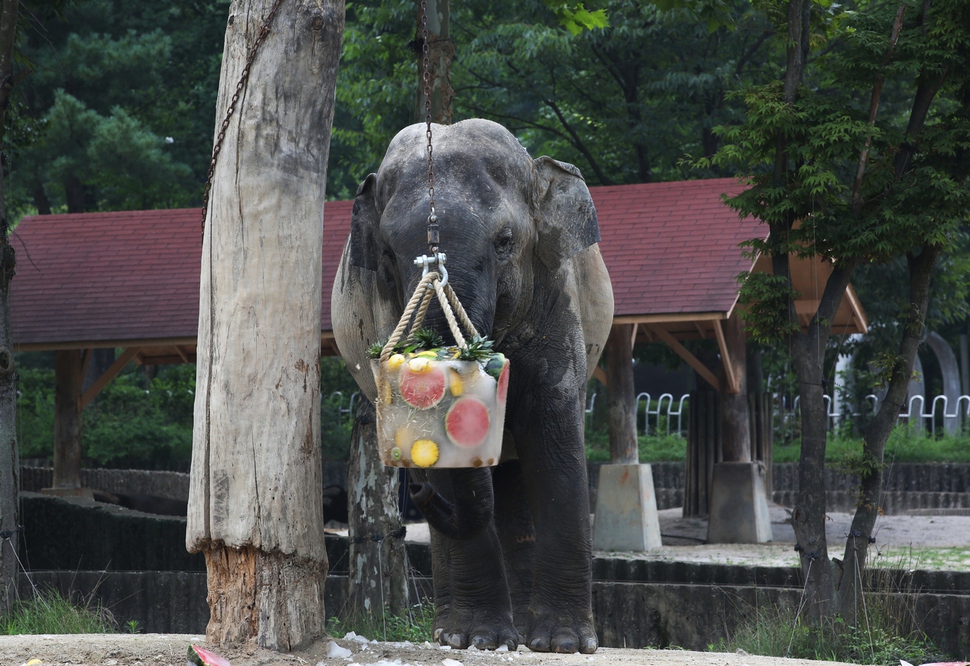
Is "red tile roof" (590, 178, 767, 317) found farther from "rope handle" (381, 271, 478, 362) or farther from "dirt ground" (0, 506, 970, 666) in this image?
"rope handle" (381, 271, 478, 362)

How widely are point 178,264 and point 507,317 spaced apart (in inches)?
387

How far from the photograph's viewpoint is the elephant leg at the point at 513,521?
6246 mm

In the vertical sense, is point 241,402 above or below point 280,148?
below

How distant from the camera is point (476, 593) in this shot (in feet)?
18.2

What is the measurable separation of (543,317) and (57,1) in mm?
8281

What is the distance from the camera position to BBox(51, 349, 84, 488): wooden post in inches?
565

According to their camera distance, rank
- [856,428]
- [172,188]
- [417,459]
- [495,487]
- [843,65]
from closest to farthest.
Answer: [417,459] < [495,487] < [843,65] < [172,188] < [856,428]

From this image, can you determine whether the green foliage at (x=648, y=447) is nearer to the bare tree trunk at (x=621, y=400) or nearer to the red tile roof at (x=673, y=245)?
the bare tree trunk at (x=621, y=400)

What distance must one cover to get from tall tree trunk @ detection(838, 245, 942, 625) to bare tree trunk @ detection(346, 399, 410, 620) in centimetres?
320

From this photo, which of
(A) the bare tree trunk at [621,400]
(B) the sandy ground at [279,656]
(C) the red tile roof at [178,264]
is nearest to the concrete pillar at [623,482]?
(A) the bare tree trunk at [621,400]

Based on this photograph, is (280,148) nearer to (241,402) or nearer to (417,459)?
(241,402)

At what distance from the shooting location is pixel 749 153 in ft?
29.8

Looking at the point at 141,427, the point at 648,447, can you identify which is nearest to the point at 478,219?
the point at 141,427

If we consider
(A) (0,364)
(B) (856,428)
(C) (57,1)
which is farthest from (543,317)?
(B) (856,428)
